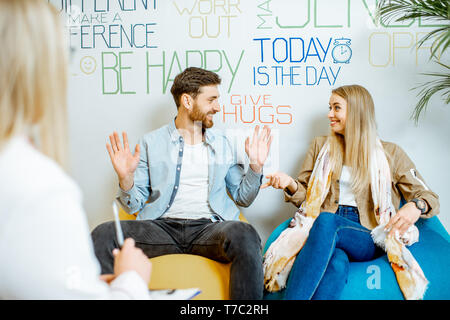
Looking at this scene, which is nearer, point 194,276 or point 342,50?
point 194,276

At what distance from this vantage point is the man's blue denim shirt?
7.40 ft

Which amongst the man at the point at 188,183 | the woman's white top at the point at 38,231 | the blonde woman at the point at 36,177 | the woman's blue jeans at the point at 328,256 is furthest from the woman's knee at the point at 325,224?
the woman's white top at the point at 38,231

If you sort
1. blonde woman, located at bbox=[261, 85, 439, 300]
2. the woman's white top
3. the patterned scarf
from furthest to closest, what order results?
blonde woman, located at bbox=[261, 85, 439, 300] → the patterned scarf → the woman's white top

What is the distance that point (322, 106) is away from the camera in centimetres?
267

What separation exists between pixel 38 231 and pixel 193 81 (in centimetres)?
174

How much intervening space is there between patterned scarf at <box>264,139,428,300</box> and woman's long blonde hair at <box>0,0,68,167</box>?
147 cm

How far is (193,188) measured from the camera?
230 cm

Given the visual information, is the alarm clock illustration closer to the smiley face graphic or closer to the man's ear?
the man's ear

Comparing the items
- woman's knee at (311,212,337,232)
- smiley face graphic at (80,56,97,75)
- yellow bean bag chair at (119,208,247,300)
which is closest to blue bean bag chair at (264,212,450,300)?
woman's knee at (311,212,337,232)

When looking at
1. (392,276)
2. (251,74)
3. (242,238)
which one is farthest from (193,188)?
(392,276)

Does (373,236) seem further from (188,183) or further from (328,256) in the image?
(188,183)

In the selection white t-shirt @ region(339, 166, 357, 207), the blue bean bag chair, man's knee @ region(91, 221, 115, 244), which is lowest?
the blue bean bag chair

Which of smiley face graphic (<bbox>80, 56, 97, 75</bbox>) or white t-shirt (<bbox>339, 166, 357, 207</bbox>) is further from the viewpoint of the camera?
smiley face graphic (<bbox>80, 56, 97, 75</bbox>)

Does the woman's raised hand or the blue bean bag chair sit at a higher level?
the woman's raised hand
